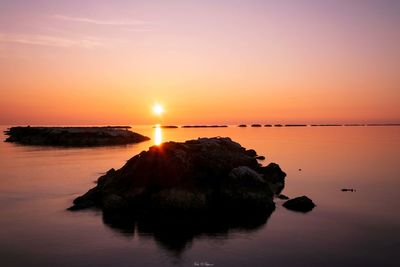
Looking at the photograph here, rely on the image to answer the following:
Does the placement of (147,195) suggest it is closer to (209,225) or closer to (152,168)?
(152,168)

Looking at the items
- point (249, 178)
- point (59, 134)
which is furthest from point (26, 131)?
point (249, 178)

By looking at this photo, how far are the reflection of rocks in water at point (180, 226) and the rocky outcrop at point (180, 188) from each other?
1.27 m

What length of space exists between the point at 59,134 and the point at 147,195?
105 meters

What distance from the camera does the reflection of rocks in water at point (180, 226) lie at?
24.1 metres

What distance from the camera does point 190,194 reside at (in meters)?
Answer: 31.5

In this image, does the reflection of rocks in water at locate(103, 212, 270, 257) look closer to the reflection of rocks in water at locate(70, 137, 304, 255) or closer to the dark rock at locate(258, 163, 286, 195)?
the reflection of rocks in water at locate(70, 137, 304, 255)

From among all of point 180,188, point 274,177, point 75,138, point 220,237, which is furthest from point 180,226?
point 75,138

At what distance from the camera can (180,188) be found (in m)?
31.8

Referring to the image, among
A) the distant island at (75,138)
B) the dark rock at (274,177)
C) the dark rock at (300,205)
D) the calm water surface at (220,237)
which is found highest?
the distant island at (75,138)

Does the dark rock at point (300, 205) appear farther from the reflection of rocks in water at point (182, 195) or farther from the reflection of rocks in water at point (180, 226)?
the reflection of rocks in water at point (180, 226)

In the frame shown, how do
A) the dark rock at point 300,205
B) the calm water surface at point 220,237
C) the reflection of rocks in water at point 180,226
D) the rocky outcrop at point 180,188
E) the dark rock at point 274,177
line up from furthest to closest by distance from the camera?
the dark rock at point 274,177
the dark rock at point 300,205
the rocky outcrop at point 180,188
the reflection of rocks in water at point 180,226
the calm water surface at point 220,237

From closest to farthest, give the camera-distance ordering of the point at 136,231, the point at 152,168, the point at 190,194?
the point at 136,231, the point at 190,194, the point at 152,168

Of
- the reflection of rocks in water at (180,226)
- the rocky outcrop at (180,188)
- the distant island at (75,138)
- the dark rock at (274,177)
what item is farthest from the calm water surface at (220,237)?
the distant island at (75,138)

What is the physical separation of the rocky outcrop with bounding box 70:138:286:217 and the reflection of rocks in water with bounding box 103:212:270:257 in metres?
1.27
